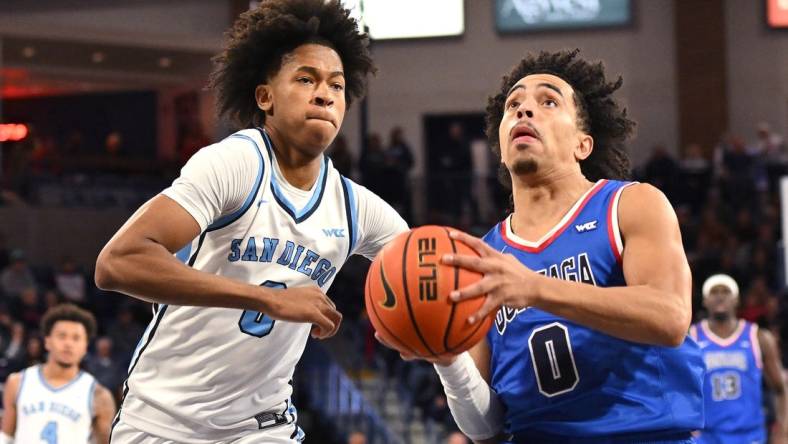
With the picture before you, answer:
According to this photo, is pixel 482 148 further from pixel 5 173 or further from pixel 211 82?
pixel 211 82

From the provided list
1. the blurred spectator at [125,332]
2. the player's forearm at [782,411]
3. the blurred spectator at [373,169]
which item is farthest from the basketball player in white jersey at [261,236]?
the blurred spectator at [373,169]

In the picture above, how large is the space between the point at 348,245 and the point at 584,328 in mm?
1023

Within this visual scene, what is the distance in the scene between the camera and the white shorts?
157 inches

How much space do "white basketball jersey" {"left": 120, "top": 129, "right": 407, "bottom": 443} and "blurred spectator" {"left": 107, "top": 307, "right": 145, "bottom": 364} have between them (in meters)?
8.51

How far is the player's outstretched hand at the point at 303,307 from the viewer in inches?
135

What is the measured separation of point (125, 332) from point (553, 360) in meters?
9.94

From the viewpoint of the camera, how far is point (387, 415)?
485 inches

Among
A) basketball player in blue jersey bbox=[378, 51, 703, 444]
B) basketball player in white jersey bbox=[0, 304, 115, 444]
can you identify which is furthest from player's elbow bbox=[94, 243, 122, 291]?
basketball player in white jersey bbox=[0, 304, 115, 444]

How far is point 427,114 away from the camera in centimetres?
1964

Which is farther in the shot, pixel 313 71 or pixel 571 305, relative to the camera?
pixel 313 71

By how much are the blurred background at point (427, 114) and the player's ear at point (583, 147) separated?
949cm

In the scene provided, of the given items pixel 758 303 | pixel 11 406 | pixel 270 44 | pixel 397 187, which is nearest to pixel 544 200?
pixel 270 44

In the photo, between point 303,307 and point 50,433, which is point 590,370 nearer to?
point 303,307

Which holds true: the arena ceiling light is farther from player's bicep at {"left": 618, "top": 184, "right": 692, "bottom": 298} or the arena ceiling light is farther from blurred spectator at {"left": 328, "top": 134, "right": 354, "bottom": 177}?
player's bicep at {"left": 618, "top": 184, "right": 692, "bottom": 298}
